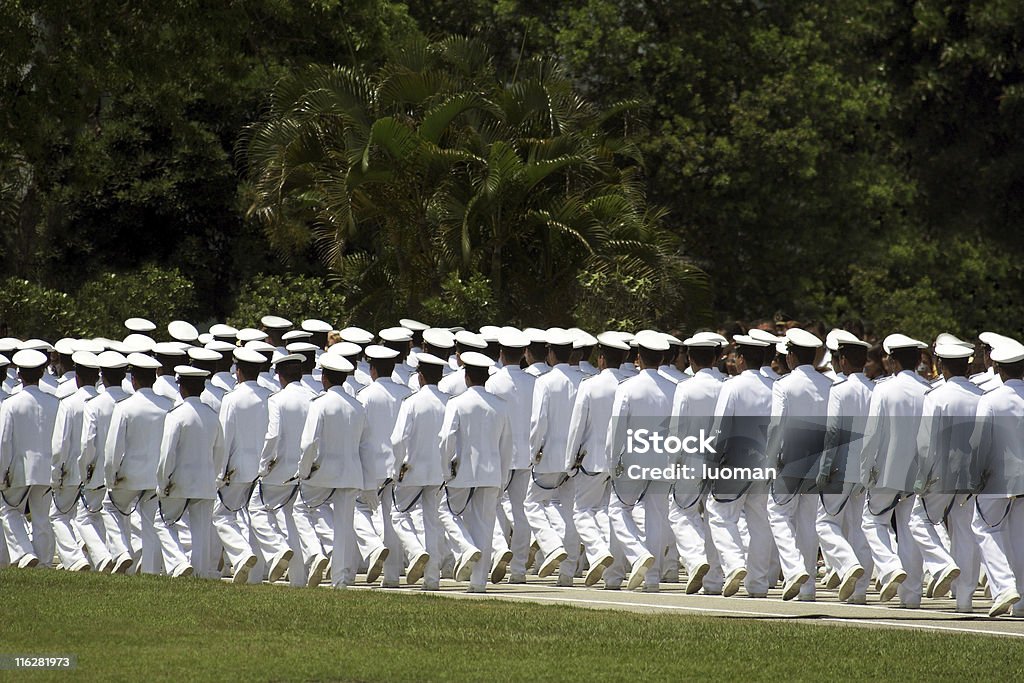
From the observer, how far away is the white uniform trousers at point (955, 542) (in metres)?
12.7

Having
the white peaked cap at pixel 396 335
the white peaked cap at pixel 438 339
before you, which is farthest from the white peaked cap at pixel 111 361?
the white peaked cap at pixel 438 339

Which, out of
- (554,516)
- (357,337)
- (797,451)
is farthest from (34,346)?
(797,451)

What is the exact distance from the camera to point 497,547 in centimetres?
1435

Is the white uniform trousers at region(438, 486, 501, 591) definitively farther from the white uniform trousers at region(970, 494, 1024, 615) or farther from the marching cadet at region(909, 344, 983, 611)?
the white uniform trousers at region(970, 494, 1024, 615)

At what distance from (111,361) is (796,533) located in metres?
5.59

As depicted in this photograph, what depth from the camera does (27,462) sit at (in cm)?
1441

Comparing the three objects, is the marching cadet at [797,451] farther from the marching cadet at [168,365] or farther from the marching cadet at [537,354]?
the marching cadet at [168,365]

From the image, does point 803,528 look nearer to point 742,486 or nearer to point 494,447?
point 742,486

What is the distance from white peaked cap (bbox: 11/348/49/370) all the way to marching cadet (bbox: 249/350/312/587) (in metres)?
2.15

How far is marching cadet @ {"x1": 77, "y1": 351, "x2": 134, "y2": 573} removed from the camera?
46.0ft

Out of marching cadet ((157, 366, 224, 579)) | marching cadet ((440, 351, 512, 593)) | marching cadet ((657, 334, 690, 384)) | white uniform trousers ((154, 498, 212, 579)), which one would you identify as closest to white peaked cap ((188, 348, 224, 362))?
marching cadet ((157, 366, 224, 579))

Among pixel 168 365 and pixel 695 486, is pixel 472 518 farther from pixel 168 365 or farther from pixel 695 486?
pixel 168 365

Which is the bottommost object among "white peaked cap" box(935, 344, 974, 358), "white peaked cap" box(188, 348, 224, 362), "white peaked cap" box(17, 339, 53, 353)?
"white peaked cap" box(17, 339, 53, 353)

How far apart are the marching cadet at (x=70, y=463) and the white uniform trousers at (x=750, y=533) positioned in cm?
491
